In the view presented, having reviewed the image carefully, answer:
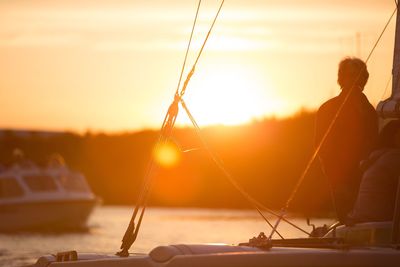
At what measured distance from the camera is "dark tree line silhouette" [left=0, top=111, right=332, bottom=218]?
65562mm

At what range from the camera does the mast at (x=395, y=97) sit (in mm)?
9578

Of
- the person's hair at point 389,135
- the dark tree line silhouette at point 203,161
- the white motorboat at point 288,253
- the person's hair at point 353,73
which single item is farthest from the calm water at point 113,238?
the white motorboat at point 288,253

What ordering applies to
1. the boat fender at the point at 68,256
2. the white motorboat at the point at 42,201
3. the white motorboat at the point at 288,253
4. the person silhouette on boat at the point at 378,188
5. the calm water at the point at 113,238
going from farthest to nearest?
the white motorboat at the point at 42,201 → the calm water at the point at 113,238 → the boat fender at the point at 68,256 → the person silhouette on boat at the point at 378,188 → the white motorboat at the point at 288,253

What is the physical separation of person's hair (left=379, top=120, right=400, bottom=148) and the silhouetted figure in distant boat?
65 millimetres

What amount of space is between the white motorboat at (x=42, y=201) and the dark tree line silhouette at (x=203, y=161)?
1112cm

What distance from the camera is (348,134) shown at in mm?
10109

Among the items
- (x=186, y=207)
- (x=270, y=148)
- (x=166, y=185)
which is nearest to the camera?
(x=270, y=148)

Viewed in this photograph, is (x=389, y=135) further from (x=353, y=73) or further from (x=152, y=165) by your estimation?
(x=152, y=165)

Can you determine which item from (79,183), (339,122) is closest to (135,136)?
(79,183)

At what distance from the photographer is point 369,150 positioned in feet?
33.0

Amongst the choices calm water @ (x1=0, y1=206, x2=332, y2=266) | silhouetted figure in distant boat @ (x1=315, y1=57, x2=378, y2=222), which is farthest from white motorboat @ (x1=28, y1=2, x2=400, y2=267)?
calm water @ (x1=0, y1=206, x2=332, y2=266)

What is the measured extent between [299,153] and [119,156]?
3116cm

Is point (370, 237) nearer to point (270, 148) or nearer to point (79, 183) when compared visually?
point (79, 183)

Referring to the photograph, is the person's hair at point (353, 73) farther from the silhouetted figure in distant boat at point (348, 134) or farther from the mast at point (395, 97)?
the mast at point (395, 97)
